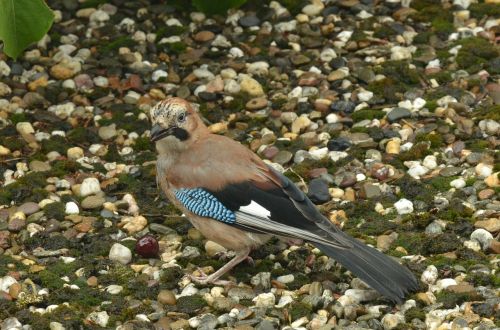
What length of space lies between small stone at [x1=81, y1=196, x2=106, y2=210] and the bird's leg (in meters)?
1.18

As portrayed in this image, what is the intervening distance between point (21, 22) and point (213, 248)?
2104 millimetres

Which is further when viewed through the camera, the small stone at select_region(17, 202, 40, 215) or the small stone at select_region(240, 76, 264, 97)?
the small stone at select_region(240, 76, 264, 97)

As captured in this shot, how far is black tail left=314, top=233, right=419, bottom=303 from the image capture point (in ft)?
20.9

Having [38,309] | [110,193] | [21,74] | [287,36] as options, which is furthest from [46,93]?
[38,309]

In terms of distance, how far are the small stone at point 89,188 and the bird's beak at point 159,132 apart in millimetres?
969

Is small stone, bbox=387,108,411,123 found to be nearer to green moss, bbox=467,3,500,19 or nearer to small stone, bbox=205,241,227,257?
green moss, bbox=467,3,500,19

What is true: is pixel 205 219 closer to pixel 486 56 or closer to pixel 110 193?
pixel 110 193

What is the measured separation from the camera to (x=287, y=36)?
9695mm

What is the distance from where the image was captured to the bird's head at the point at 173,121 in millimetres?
7129

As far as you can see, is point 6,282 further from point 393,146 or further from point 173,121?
point 393,146

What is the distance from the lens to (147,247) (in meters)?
7.07

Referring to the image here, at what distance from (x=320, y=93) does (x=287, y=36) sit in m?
0.97

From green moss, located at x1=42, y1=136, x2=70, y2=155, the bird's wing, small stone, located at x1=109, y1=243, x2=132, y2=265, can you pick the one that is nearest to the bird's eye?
the bird's wing

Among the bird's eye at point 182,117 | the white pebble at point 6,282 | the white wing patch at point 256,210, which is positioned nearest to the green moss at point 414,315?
the white wing patch at point 256,210
